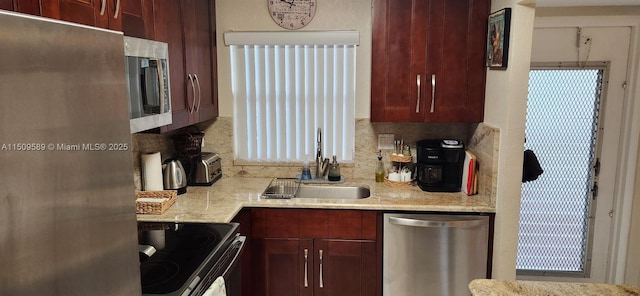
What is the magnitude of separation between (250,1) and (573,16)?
7.02 feet

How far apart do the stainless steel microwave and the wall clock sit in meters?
1.21

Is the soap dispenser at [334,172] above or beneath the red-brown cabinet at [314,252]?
above

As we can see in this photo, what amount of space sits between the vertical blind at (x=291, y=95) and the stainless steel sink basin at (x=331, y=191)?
10.7 inches

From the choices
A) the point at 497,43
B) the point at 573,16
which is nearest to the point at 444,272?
the point at 497,43

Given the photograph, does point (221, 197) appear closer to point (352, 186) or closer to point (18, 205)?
point (352, 186)

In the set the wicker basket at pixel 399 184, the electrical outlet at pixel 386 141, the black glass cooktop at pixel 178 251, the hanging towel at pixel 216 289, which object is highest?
the electrical outlet at pixel 386 141

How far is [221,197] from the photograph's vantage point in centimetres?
266

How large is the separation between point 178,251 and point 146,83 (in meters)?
0.70

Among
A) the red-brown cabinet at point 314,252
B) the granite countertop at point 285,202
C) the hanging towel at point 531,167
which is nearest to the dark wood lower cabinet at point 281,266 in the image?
the red-brown cabinet at point 314,252

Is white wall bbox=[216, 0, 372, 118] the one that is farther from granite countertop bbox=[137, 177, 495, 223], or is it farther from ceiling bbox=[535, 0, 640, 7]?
ceiling bbox=[535, 0, 640, 7]

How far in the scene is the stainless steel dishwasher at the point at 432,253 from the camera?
99.7 inches

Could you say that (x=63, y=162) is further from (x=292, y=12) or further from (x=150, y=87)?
(x=292, y=12)

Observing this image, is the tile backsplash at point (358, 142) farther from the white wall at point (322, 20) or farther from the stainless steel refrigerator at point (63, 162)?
the stainless steel refrigerator at point (63, 162)

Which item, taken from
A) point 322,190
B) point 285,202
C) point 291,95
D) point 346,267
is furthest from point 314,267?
Answer: point 291,95
